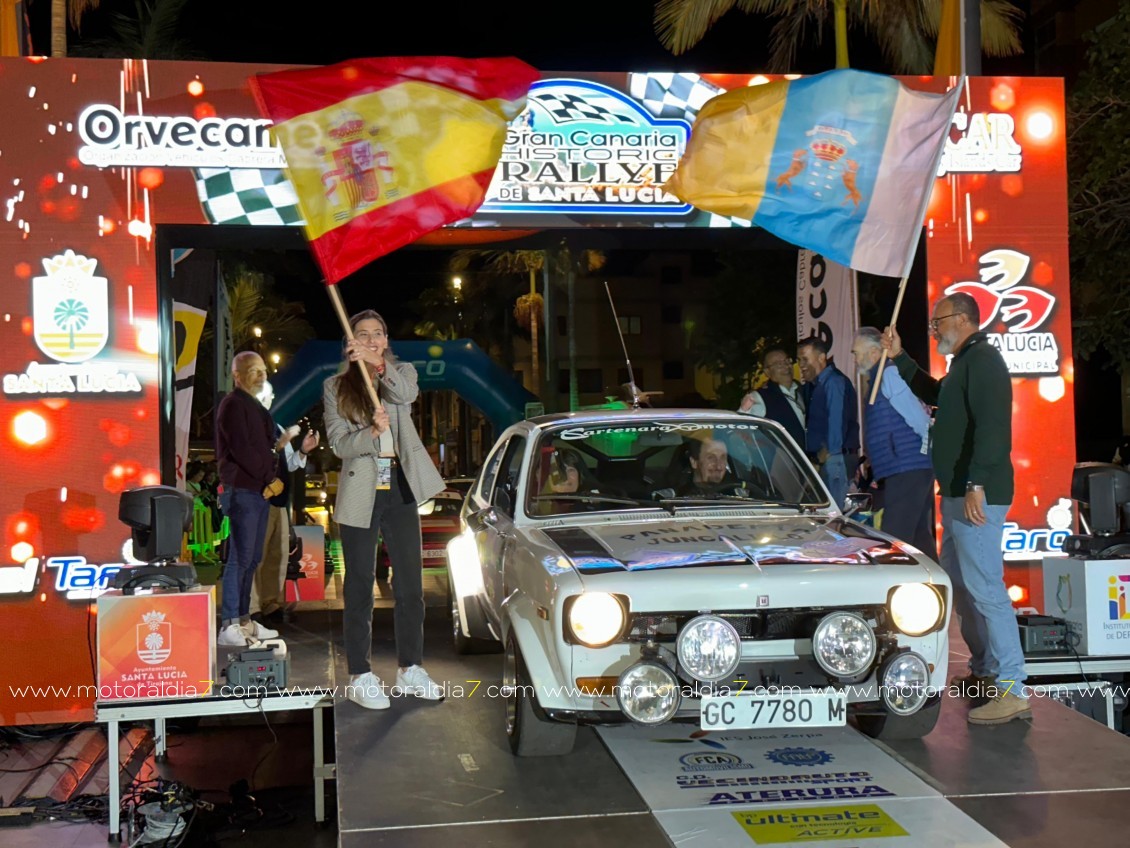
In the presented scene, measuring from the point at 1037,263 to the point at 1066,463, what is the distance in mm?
1487

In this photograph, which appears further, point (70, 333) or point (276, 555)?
point (276, 555)

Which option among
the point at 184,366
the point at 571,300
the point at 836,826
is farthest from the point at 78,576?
the point at 571,300

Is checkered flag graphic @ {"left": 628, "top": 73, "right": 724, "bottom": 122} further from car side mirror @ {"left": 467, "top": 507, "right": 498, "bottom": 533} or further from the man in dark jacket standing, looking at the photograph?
car side mirror @ {"left": 467, "top": 507, "right": 498, "bottom": 533}

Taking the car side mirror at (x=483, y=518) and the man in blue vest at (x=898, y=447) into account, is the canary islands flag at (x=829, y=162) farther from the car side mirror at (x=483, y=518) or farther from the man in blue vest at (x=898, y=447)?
the car side mirror at (x=483, y=518)

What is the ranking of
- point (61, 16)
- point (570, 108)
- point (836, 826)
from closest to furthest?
point (836, 826)
point (570, 108)
point (61, 16)

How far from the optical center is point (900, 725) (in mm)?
5141

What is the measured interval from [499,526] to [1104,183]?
450 inches

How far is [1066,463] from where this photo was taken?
28.3 ft

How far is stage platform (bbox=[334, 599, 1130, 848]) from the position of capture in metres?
4.21

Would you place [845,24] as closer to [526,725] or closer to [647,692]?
[526,725]

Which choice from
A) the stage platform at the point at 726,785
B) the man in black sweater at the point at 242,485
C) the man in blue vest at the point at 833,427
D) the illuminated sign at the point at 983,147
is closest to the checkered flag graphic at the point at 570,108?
the man in blue vest at the point at 833,427

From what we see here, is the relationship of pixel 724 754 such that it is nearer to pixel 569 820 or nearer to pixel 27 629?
pixel 569 820

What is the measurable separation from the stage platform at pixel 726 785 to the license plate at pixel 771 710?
12.2 inches

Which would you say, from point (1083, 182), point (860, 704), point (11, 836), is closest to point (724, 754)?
point (860, 704)
